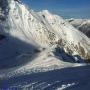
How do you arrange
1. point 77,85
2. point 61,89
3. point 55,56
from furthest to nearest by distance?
point 55,56
point 77,85
point 61,89

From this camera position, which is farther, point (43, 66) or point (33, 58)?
point (33, 58)

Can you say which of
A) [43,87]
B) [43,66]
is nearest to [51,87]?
[43,87]

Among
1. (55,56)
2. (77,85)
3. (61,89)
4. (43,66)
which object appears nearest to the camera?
(61,89)

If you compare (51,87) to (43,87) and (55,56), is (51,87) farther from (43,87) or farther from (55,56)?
(55,56)

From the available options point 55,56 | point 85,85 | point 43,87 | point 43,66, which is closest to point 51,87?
point 43,87

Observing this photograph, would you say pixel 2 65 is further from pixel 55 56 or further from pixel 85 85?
pixel 85 85

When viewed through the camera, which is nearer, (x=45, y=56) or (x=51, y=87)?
(x=51, y=87)

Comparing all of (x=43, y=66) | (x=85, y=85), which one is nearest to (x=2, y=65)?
(x=43, y=66)

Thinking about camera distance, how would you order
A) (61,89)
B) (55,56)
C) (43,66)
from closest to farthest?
(61,89) < (43,66) < (55,56)
